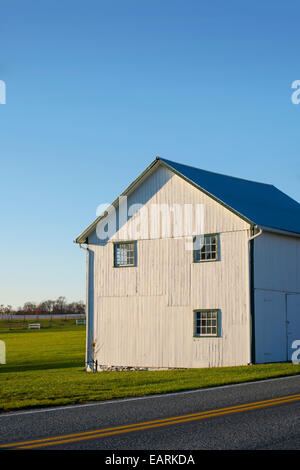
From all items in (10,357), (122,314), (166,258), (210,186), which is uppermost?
(210,186)

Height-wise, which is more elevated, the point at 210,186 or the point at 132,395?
the point at 210,186

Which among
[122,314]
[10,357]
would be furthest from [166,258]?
[10,357]

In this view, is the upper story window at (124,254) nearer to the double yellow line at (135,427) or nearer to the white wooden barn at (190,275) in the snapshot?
A: the white wooden barn at (190,275)

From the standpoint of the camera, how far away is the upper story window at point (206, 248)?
24.9 metres

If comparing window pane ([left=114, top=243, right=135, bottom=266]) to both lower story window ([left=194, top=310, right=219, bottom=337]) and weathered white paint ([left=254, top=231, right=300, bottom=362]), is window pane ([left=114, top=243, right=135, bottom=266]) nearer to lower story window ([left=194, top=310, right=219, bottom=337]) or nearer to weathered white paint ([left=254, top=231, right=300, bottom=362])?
lower story window ([left=194, top=310, right=219, bottom=337])

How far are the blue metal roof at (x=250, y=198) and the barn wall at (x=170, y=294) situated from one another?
0.45 m

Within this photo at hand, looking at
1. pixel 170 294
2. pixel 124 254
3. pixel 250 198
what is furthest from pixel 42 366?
pixel 250 198

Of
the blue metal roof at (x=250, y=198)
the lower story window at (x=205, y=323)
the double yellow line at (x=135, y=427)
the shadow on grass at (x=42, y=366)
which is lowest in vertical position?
the shadow on grass at (x=42, y=366)

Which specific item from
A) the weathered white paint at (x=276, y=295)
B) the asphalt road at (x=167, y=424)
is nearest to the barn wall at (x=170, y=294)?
the weathered white paint at (x=276, y=295)

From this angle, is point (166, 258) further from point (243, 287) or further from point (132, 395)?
point (132, 395)

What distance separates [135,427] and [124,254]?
1817 cm

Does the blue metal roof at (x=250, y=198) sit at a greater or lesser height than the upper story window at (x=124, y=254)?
greater
